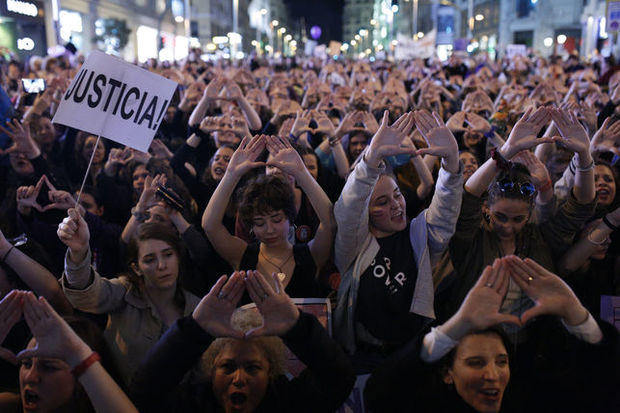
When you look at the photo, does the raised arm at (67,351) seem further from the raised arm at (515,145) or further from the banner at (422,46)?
the banner at (422,46)

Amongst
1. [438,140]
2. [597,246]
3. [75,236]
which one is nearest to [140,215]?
[75,236]

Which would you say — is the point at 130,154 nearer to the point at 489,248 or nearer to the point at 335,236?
the point at 335,236

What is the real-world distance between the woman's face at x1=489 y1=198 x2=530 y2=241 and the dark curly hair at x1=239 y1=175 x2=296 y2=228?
1.06m

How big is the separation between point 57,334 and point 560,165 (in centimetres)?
379

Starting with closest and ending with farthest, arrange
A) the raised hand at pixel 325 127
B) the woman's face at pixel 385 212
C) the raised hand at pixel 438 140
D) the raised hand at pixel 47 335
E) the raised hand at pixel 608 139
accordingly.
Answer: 1. the raised hand at pixel 47 335
2. the raised hand at pixel 438 140
3. the woman's face at pixel 385 212
4. the raised hand at pixel 608 139
5. the raised hand at pixel 325 127

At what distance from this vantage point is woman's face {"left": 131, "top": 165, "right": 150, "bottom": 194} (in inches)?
180

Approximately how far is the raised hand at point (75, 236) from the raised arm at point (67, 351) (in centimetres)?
73

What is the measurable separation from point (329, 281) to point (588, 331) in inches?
57.1

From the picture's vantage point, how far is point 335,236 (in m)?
3.15

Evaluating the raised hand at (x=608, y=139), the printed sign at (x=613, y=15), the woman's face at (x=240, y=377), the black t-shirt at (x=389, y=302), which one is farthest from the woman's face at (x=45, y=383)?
the printed sign at (x=613, y=15)

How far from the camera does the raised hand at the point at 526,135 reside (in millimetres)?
3094

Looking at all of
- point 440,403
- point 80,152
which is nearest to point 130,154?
point 80,152

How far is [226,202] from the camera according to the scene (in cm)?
329

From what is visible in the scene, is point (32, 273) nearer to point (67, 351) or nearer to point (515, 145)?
point (67, 351)
